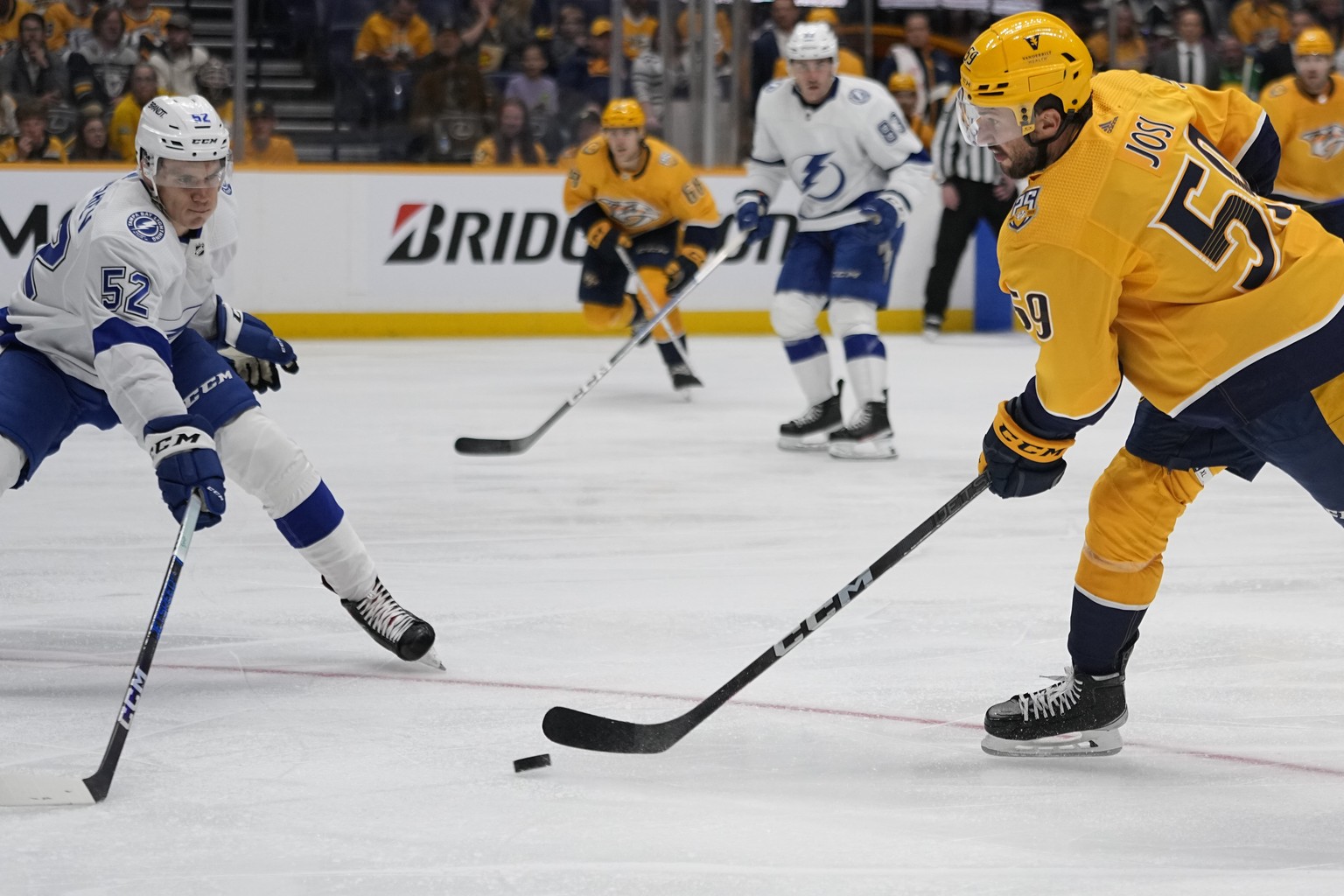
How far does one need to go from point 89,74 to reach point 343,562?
5.91 meters

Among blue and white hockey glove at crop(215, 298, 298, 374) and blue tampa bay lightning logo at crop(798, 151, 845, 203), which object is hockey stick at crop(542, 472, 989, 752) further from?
blue tampa bay lightning logo at crop(798, 151, 845, 203)

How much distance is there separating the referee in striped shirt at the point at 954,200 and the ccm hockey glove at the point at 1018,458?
22.1 feet

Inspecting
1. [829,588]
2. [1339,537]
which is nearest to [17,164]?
[829,588]

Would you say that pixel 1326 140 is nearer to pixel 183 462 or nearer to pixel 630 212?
pixel 630 212

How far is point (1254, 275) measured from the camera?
7.75 feet

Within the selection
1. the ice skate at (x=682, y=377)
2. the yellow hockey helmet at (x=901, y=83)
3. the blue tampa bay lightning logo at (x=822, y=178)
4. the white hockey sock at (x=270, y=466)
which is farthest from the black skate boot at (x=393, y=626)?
the yellow hockey helmet at (x=901, y=83)

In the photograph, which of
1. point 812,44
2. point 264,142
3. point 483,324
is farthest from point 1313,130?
point 264,142

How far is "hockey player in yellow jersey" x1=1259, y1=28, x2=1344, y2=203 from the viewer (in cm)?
706

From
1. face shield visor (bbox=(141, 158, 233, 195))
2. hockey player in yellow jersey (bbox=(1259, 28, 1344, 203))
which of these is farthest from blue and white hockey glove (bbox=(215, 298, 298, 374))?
hockey player in yellow jersey (bbox=(1259, 28, 1344, 203))

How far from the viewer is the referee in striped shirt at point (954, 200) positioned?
9.15 meters

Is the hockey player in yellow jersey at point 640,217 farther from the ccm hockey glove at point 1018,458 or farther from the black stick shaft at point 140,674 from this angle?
the ccm hockey glove at point 1018,458

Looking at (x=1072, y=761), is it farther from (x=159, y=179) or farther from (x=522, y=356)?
(x=522, y=356)

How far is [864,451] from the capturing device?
18.4 ft

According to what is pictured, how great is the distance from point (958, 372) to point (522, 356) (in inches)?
78.8
